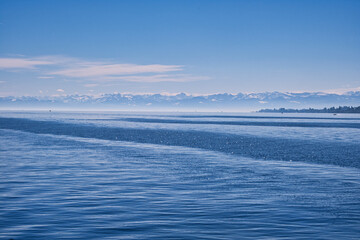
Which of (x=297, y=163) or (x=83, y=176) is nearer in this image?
(x=83, y=176)

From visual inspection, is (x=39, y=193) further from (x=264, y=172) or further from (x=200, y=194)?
(x=264, y=172)

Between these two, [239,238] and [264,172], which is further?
[264,172]

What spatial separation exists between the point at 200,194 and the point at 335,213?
5.55 metres

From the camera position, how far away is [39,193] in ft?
54.6

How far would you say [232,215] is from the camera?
1316 cm

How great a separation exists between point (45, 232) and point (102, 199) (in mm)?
4375

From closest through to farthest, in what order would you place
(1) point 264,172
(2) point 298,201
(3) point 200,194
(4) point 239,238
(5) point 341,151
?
(4) point 239,238
(2) point 298,201
(3) point 200,194
(1) point 264,172
(5) point 341,151

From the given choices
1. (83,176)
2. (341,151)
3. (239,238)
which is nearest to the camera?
(239,238)

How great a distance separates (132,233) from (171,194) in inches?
212

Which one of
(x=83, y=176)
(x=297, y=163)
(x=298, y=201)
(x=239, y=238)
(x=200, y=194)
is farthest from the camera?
(x=297, y=163)

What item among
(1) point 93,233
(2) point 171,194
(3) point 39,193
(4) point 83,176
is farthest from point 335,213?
(4) point 83,176

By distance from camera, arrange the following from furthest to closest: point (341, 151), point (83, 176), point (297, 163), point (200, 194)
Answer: point (341, 151) → point (297, 163) → point (83, 176) → point (200, 194)

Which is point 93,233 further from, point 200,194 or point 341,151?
point 341,151

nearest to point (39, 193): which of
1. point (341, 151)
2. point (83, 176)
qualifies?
Result: point (83, 176)
